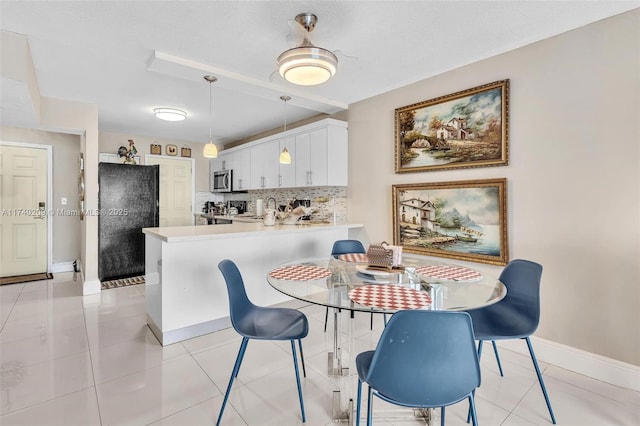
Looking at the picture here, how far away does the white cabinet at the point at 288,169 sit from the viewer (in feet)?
14.6

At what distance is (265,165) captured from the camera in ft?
16.5

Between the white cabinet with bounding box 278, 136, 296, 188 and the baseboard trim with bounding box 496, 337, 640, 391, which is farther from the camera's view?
the white cabinet with bounding box 278, 136, 296, 188

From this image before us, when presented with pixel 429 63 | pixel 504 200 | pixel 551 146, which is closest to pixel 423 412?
pixel 504 200

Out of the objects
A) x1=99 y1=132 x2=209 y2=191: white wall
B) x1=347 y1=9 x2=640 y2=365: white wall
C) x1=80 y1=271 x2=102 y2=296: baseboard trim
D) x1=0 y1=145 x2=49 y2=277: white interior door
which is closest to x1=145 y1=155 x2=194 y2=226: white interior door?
x1=99 y1=132 x2=209 y2=191: white wall

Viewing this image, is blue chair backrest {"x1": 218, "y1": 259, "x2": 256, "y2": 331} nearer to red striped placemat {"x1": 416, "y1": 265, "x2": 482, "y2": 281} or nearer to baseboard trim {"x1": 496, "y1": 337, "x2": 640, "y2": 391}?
red striped placemat {"x1": 416, "y1": 265, "x2": 482, "y2": 281}

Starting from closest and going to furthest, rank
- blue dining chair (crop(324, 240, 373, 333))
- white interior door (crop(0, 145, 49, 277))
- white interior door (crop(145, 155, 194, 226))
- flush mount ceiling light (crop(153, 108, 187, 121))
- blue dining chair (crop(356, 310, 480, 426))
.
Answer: blue dining chair (crop(356, 310, 480, 426)) < blue dining chair (crop(324, 240, 373, 333)) < flush mount ceiling light (crop(153, 108, 187, 121)) < white interior door (crop(0, 145, 49, 277)) < white interior door (crop(145, 155, 194, 226))

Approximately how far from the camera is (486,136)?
8.94ft

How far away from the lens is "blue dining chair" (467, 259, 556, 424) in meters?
1.77

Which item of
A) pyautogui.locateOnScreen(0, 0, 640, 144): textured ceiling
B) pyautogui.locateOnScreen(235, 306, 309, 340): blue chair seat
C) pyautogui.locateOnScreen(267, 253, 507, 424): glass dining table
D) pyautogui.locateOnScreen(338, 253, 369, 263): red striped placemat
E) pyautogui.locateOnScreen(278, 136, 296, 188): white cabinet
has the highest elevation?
pyautogui.locateOnScreen(0, 0, 640, 144): textured ceiling

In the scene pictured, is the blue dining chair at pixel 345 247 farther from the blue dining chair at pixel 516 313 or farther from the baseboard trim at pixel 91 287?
the baseboard trim at pixel 91 287

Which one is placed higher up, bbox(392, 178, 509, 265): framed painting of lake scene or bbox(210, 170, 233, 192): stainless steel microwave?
bbox(210, 170, 233, 192): stainless steel microwave

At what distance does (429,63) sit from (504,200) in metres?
1.38

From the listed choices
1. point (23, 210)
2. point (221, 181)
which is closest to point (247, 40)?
point (221, 181)

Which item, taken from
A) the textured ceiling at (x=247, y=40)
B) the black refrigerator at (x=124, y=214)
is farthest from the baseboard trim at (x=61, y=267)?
the textured ceiling at (x=247, y=40)
